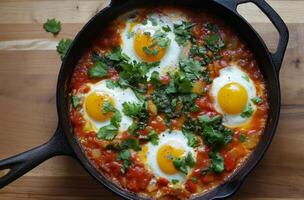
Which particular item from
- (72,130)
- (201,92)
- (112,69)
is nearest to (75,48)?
(112,69)

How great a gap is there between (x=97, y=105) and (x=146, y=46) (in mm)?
481

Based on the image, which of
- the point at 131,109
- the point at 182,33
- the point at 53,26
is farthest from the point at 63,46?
the point at 182,33

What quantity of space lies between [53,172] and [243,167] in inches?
48.3

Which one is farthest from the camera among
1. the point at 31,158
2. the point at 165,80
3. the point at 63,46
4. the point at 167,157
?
the point at 63,46

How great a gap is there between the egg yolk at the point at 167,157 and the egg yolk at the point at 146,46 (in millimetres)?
569

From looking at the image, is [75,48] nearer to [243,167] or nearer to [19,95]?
[19,95]

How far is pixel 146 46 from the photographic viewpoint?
3332 millimetres

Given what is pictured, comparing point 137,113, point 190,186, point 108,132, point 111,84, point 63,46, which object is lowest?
point 190,186

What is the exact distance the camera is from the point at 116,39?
11.1 feet

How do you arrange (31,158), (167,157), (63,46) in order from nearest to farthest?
(31,158) → (167,157) → (63,46)

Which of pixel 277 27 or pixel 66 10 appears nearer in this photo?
pixel 277 27

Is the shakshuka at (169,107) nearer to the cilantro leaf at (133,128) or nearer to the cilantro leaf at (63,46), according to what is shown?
the cilantro leaf at (133,128)

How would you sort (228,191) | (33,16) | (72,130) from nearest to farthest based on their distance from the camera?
(228,191) → (72,130) → (33,16)

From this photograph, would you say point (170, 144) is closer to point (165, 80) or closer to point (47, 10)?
point (165, 80)
